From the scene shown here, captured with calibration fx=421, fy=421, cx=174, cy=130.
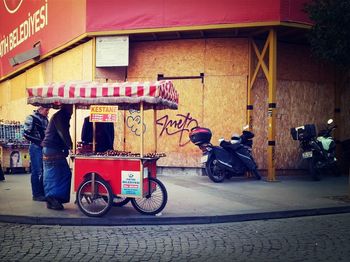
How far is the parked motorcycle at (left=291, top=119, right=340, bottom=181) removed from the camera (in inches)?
462

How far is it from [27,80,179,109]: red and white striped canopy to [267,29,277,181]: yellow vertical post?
4635 mm

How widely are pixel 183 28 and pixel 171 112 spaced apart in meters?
2.46

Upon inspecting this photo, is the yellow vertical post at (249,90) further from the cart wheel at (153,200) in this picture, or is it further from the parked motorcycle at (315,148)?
the cart wheel at (153,200)

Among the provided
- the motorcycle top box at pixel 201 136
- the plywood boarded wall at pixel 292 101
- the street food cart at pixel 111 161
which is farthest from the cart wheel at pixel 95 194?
the plywood boarded wall at pixel 292 101

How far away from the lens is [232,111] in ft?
40.0

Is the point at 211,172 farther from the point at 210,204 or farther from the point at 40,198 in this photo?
the point at 40,198

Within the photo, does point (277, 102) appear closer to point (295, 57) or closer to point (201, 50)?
point (295, 57)

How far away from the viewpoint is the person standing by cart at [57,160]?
748 centimetres

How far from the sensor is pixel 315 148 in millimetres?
11828

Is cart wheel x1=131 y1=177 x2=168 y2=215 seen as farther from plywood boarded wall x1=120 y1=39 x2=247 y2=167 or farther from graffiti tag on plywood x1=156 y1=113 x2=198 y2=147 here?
graffiti tag on plywood x1=156 y1=113 x2=198 y2=147

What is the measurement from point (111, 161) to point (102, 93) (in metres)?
1.16

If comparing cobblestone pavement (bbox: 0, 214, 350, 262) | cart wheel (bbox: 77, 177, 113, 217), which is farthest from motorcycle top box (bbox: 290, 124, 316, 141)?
cart wheel (bbox: 77, 177, 113, 217)

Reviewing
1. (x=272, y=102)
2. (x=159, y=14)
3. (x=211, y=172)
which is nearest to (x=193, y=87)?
(x=159, y=14)

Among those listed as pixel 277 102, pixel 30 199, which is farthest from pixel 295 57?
pixel 30 199
